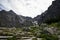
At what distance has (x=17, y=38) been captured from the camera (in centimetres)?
635

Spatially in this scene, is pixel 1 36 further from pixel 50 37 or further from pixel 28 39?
pixel 50 37

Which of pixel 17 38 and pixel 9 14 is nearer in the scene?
pixel 17 38

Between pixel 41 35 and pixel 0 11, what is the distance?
44430 millimetres

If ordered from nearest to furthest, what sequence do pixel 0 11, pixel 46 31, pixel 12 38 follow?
1. pixel 12 38
2. pixel 46 31
3. pixel 0 11

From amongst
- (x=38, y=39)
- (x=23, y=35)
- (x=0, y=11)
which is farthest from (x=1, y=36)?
(x=0, y=11)

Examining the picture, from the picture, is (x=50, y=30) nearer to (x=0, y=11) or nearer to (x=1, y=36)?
(x=1, y=36)

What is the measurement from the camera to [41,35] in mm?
6781

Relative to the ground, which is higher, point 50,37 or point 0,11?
point 0,11

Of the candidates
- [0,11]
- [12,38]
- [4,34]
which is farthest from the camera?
[0,11]

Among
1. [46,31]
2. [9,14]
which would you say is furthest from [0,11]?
[46,31]

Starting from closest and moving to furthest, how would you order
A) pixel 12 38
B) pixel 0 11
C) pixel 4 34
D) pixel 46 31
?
pixel 12 38 → pixel 4 34 → pixel 46 31 → pixel 0 11

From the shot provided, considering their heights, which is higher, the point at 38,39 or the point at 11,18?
the point at 11,18

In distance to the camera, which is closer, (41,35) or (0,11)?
(41,35)

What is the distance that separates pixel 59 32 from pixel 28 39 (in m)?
1.56
